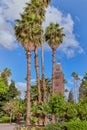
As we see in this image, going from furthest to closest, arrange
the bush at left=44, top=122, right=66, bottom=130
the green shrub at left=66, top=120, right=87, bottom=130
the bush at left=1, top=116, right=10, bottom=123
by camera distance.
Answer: the bush at left=1, top=116, right=10, bottom=123
the bush at left=44, top=122, right=66, bottom=130
the green shrub at left=66, top=120, right=87, bottom=130

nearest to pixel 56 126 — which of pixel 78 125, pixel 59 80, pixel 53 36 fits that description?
pixel 78 125

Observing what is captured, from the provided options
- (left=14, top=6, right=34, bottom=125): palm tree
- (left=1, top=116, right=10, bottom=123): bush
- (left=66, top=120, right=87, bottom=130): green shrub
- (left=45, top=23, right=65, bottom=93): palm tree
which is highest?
(left=45, top=23, right=65, bottom=93): palm tree

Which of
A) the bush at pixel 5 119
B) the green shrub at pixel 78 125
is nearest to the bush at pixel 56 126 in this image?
the green shrub at pixel 78 125

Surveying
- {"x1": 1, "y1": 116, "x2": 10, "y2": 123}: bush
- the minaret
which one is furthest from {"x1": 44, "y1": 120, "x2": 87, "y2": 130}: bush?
the minaret

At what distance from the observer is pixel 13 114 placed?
302ft

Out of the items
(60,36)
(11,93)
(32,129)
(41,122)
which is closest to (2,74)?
(11,93)

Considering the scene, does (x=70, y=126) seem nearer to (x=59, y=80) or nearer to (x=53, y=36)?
(x=53, y=36)

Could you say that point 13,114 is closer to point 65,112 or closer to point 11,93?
point 11,93

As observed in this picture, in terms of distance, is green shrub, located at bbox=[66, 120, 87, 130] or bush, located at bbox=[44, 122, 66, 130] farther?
bush, located at bbox=[44, 122, 66, 130]

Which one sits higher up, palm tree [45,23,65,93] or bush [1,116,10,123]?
palm tree [45,23,65,93]

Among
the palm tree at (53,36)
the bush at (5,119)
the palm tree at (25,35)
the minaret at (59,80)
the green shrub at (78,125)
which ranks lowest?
the green shrub at (78,125)

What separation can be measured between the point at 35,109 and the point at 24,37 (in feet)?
29.6

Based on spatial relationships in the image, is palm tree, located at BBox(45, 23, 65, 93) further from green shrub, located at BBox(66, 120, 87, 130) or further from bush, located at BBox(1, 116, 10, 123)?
bush, located at BBox(1, 116, 10, 123)

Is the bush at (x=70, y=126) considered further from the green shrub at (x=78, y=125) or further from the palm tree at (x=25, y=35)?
the palm tree at (x=25, y=35)
